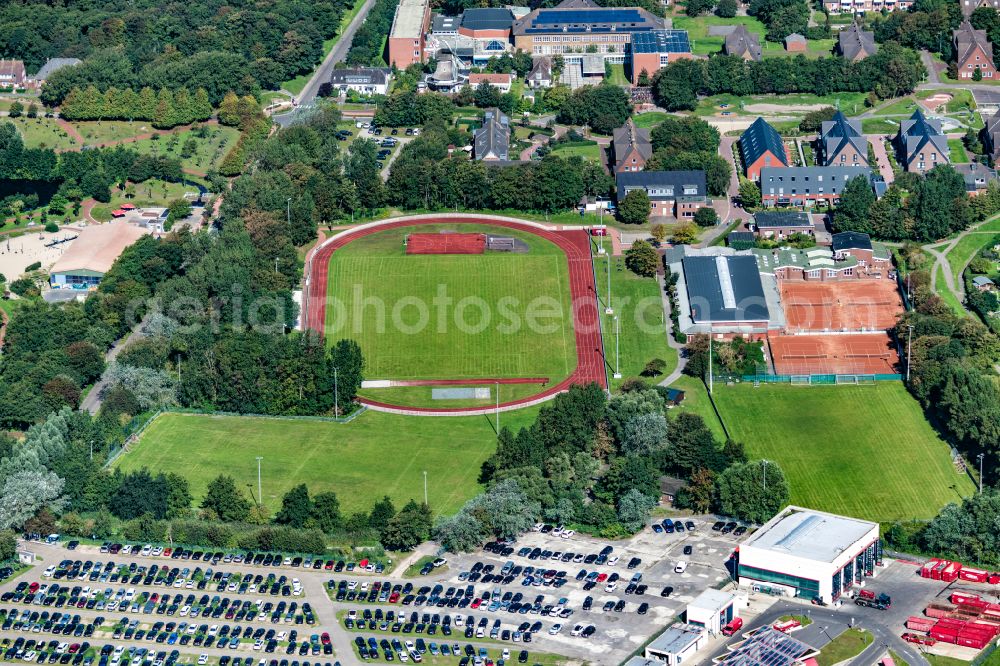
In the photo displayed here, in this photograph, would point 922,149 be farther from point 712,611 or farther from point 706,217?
point 712,611

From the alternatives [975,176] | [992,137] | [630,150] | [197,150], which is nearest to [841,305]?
[975,176]

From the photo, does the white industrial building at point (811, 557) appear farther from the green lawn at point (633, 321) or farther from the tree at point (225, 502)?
the tree at point (225, 502)

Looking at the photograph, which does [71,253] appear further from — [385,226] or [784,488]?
[784,488]

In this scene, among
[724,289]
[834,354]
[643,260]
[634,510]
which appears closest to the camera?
[634,510]

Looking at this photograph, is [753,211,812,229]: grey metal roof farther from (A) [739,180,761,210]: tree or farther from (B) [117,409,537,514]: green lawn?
(B) [117,409,537,514]: green lawn

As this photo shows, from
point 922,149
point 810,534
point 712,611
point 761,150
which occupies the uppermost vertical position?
point 761,150

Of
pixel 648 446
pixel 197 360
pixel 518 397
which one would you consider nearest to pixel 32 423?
pixel 197 360

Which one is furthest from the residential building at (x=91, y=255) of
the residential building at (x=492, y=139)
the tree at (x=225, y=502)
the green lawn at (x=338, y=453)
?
the tree at (x=225, y=502)
